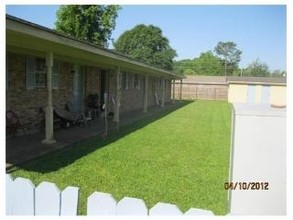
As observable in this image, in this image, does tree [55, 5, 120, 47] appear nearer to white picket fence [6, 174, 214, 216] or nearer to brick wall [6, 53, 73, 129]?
brick wall [6, 53, 73, 129]

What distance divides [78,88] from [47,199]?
9957 millimetres

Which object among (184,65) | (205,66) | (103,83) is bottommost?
(103,83)

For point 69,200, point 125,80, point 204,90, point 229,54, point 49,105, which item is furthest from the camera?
point 229,54

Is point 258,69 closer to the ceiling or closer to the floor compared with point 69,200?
closer to the ceiling

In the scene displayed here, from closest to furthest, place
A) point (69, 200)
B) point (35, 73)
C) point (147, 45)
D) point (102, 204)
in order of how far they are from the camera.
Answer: point (102, 204)
point (69, 200)
point (35, 73)
point (147, 45)

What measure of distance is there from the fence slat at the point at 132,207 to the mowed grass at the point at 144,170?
149 cm

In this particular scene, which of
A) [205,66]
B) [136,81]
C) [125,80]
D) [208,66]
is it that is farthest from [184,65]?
[125,80]

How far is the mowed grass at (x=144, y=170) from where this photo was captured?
4.97 meters

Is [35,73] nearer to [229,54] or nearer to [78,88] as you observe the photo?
[78,88]

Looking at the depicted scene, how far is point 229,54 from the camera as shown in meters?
69.8

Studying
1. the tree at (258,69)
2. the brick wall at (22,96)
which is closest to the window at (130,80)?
→ the brick wall at (22,96)

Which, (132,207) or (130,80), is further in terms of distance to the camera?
(130,80)

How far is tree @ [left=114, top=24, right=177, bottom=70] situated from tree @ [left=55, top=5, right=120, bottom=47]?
23.1m
